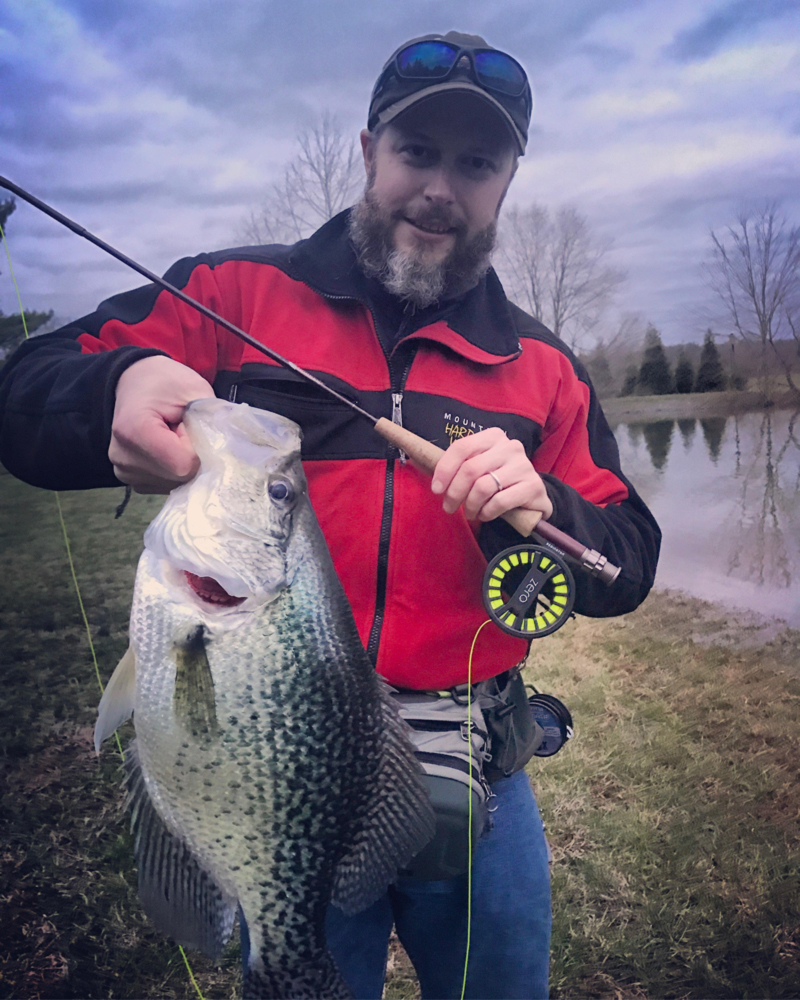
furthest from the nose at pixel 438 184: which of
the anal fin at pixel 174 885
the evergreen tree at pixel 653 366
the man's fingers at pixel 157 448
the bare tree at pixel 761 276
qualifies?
the anal fin at pixel 174 885

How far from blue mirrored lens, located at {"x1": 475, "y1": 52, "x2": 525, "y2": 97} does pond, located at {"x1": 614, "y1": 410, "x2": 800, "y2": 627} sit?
3.17 feet

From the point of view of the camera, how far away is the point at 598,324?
5.71 ft

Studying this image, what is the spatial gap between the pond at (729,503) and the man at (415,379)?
470 mm

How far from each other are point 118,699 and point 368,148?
1245 millimetres

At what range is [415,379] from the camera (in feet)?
4.18

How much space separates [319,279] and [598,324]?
88cm

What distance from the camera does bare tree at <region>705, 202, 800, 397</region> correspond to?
1761 mm

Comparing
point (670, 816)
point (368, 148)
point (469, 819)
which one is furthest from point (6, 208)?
point (670, 816)

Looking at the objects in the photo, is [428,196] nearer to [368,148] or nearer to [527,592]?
[368,148]

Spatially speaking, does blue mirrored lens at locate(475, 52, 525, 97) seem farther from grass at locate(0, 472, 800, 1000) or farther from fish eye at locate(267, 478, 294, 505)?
grass at locate(0, 472, 800, 1000)

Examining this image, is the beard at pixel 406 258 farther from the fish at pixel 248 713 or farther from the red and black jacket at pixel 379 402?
the fish at pixel 248 713

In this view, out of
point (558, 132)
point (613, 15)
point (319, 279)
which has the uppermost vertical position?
point (613, 15)

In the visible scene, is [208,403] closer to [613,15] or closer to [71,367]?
[71,367]

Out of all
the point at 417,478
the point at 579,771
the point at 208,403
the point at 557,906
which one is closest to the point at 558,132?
the point at 417,478
